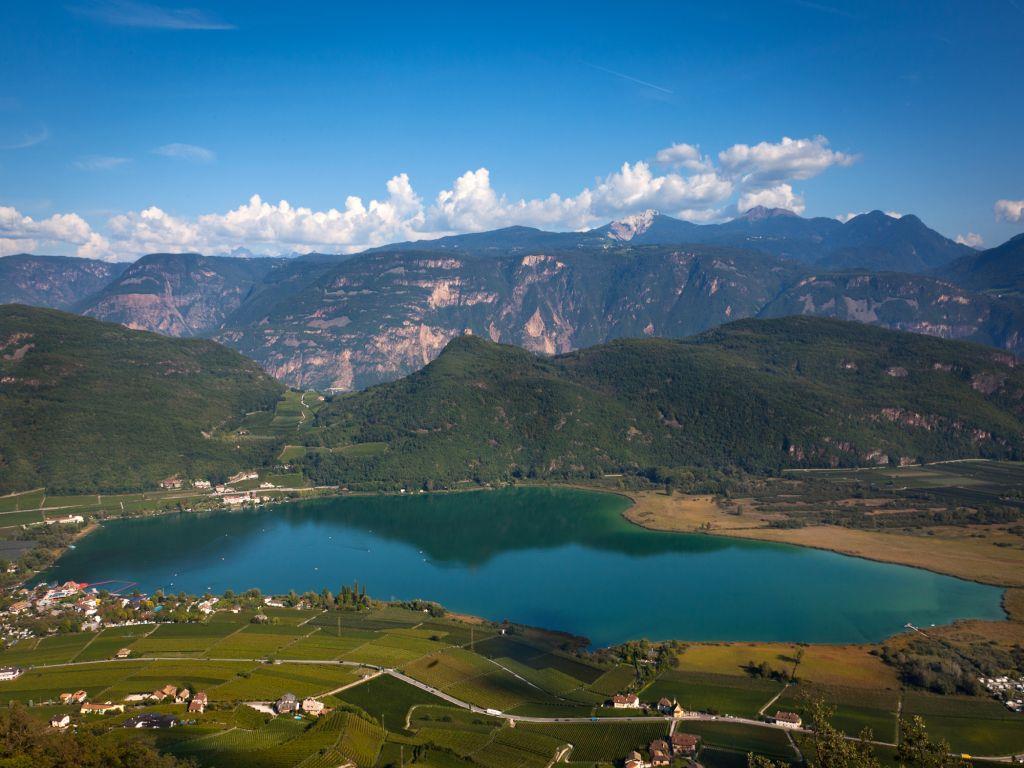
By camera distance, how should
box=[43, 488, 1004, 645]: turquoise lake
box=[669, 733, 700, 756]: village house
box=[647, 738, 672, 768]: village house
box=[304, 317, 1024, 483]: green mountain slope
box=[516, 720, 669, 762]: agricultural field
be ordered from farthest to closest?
box=[304, 317, 1024, 483]: green mountain slope → box=[43, 488, 1004, 645]: turquoise lake → box=[516, 720, 669, 762]: agricultural field → box=[669, 733, 700, 756]: village house → box=[647, 738, 672, 768]: village house

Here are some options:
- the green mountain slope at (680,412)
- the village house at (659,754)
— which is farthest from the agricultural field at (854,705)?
the green mountain slope at (680,412)

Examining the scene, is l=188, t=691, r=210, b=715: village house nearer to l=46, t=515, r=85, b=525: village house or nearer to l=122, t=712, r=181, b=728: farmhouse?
l=122, t=712, r=181, b=728: farmhouse

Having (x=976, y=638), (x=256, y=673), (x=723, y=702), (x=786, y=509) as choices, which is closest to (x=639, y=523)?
(x=786, y=509)

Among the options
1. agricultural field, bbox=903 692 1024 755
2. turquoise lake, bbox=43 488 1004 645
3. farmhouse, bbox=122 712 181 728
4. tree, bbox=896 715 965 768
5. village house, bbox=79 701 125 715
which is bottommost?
turquoise lake, bbox=43 488 1004 645

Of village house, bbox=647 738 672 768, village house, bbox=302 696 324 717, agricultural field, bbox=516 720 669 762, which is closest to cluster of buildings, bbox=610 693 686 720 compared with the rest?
agricultural field, bbox=516 720 669 762

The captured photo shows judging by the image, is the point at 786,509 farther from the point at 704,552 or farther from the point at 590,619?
the point at 590,619

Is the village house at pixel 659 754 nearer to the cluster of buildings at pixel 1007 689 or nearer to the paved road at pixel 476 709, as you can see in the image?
the paved road at pixel 476 709
